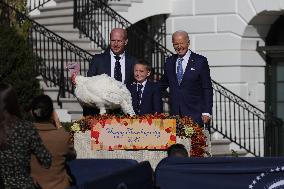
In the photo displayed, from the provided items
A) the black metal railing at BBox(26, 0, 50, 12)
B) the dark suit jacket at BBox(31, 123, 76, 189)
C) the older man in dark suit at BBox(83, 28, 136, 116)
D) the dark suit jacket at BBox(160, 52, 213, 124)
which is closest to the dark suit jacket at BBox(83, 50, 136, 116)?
the older man in dark suit at BBox(83, 28, 136, 116)

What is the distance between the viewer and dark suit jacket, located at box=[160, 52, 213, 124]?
12.0 metres

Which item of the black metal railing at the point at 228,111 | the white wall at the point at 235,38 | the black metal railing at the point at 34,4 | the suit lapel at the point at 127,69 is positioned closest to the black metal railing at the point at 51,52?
the black metal railing at the point at 228,111

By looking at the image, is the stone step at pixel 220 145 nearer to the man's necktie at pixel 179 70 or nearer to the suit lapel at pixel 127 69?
the man's necktie at pixel 179 70

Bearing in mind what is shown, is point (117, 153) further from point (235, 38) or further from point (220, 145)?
point (235, 38)

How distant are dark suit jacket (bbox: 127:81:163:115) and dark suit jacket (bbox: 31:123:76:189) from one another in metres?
2.59

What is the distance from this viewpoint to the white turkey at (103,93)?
11.3 m

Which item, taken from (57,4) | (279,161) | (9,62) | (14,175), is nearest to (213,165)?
(279,161)

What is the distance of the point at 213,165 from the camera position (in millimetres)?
9617

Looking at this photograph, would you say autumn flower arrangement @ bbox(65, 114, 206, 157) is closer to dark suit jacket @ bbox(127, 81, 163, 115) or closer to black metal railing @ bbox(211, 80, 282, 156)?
dark suit jacket @ bbox(127, 81, 163, 115)

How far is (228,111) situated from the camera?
63.0 ft

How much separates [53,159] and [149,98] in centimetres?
283

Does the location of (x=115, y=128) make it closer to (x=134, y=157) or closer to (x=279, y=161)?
(x=134, y=157)

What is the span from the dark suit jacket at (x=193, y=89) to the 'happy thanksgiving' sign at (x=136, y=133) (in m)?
0.71

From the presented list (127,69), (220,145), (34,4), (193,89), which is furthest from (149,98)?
(34,4)
